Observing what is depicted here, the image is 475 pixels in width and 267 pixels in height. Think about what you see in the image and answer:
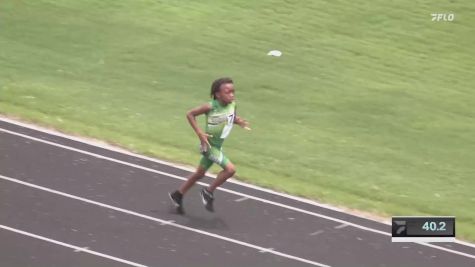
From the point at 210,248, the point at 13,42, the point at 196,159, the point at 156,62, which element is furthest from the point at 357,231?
the point at 13,42

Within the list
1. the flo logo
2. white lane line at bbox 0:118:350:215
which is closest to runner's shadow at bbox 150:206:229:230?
white lane line at bbox 0:118:350:215

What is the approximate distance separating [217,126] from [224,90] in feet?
1.70

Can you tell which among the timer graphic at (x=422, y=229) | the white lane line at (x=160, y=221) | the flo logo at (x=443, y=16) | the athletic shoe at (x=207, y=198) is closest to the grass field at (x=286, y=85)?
the flo logo at (x=443, y=16)

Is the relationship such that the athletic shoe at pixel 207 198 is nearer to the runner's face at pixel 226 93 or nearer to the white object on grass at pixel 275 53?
the runner's face at pixel 226 93

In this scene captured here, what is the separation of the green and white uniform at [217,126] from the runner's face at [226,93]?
0.37 feet

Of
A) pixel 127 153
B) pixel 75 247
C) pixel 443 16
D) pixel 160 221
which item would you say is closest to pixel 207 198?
pixel 160 221

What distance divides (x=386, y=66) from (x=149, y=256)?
40.1 feet

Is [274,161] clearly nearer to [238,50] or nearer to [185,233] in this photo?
[185,233]

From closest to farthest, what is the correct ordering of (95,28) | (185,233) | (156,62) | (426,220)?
(185,233), (426,220), (156,62), (95,28)

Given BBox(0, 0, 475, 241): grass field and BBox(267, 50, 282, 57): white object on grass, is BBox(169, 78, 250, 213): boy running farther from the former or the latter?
BBox(267, 50, 282, 57): white object on grass

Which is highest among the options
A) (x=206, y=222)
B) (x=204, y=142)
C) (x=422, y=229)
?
(x=204, y=142)

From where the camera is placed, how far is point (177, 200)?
1445 centimetres

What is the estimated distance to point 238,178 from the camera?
16266mm

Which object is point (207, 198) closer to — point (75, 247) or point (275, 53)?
point (75, 247)
